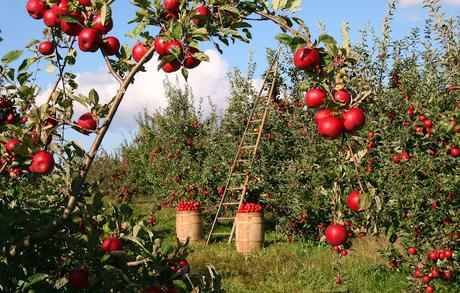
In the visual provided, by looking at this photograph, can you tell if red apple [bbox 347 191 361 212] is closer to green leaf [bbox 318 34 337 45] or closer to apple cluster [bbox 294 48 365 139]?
apple cluster [bbox 294 48 365 139]

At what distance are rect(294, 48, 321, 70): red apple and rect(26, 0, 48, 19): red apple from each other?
941mm

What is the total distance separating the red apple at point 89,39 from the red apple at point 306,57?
65 cm

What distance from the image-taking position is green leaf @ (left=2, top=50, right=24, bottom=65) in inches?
71.2

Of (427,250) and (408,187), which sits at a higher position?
(408,187)

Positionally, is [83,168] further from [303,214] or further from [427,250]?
[303,214]

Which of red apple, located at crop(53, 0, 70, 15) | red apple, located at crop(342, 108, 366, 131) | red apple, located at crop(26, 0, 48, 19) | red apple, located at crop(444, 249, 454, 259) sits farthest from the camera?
red apple, located at crop(444, 249, 454, 259)

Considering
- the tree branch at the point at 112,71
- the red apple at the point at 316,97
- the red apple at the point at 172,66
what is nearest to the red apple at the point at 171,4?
the red apple at the point at 172,66

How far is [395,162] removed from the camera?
5539 millimetres

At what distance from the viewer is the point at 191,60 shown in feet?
5.30

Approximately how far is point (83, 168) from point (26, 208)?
78 cm

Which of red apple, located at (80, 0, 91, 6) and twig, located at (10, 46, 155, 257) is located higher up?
red apple, located at (80, 0, 91, 6)

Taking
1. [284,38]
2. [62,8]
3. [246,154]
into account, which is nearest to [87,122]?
[62,8]

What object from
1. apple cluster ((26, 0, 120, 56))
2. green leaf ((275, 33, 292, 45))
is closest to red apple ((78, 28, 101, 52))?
apple cluster ((26, 0, 120, 56))

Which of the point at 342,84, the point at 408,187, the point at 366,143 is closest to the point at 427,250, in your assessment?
the point at 408,187
